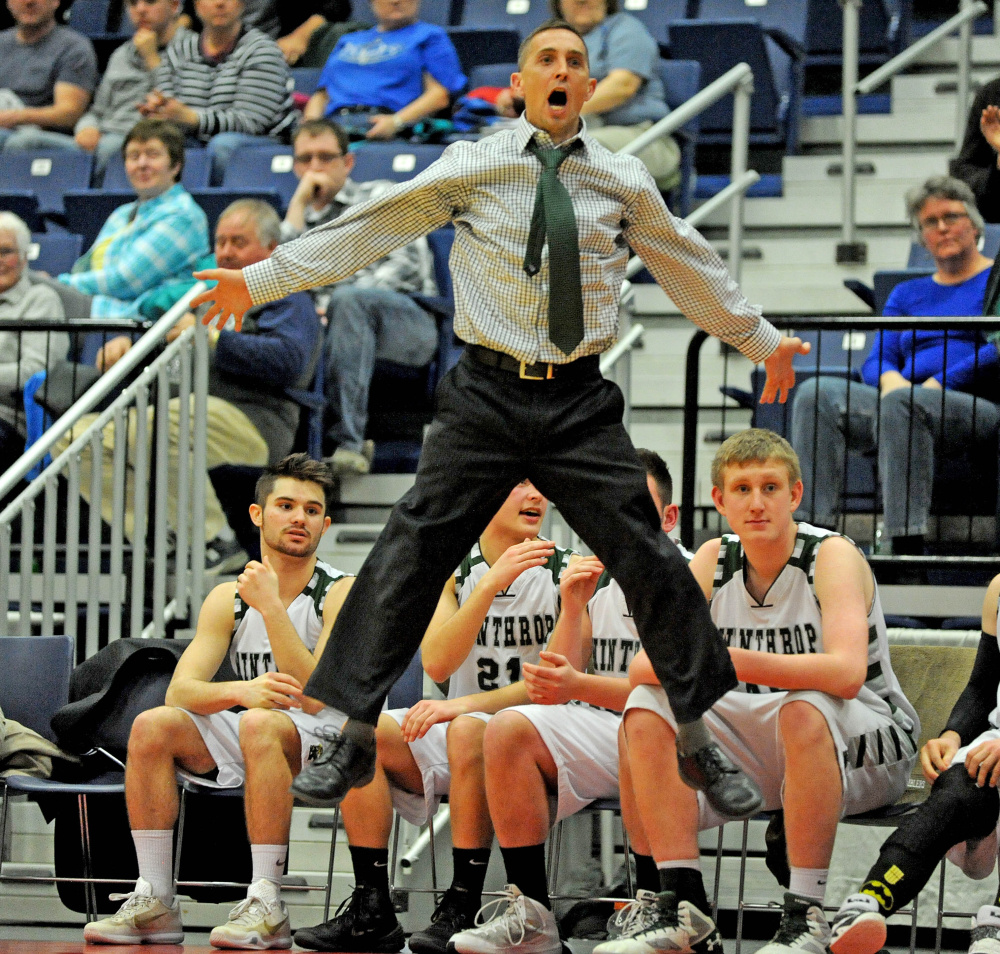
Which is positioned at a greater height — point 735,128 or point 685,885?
point 735,128

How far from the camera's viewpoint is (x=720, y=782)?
10.2 ft

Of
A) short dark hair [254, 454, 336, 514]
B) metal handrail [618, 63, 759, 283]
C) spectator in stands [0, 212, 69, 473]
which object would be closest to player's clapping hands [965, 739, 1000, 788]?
short dark hair [254, 454, 336, 514]

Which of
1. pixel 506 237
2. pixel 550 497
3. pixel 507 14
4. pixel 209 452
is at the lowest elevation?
pixel 550 497

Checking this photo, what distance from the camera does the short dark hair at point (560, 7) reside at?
6781mm

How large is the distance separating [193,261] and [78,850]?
254 cm

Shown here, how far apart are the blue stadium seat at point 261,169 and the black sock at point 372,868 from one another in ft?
12.7

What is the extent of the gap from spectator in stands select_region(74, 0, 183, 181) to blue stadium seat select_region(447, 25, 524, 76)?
1454mm

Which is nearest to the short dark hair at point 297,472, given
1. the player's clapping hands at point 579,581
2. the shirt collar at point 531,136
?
the player's clapping hands at point 579,581

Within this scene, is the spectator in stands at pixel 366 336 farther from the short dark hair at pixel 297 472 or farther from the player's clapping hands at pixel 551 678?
the player's clapping hands at pixel 551 678

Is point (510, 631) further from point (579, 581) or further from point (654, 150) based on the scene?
point (654, 150)

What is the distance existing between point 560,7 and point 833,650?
4.28 m

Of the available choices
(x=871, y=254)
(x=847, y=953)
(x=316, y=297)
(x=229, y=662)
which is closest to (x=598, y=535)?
(x=847, y=953)

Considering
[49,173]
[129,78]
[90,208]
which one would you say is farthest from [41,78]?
[90,208]

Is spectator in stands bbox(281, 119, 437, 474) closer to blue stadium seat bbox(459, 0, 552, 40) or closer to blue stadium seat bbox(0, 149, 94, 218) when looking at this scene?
blue stadium seat bbox(0, 149, 94, 218)
